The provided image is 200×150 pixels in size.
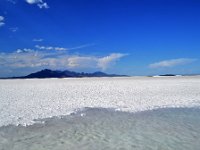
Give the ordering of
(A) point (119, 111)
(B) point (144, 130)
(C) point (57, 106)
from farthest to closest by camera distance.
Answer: (C) point (57, 106) < (A) point (119, 111) < (B) point (144, 130)

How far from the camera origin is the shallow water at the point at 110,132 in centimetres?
758

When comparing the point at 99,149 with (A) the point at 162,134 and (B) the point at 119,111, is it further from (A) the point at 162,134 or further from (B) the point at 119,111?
(B) the point at 119,111

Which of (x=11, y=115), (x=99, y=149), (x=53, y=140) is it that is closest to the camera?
(x=99, y=149)

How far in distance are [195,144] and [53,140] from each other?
4.20 meters

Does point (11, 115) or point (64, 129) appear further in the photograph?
point (11, 115)

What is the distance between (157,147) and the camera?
727cm

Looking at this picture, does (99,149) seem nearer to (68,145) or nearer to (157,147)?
(68,145)

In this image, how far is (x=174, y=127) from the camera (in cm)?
969

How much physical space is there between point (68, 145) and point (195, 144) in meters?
3.60

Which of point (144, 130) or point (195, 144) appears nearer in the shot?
point (195, 144)

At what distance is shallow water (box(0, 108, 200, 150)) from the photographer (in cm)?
758

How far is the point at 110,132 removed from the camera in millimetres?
9078

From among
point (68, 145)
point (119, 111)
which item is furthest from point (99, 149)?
point (119, 111)

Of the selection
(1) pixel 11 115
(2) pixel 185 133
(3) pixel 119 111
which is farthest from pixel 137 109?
(1) pixel 11 115
